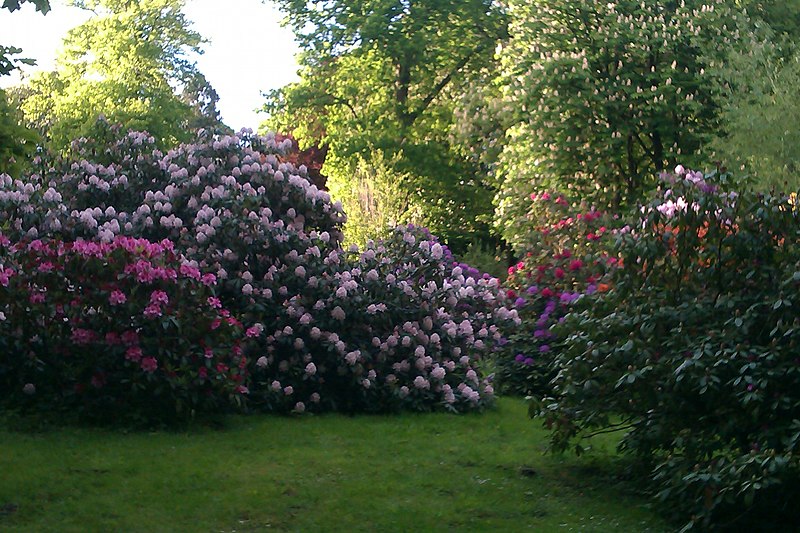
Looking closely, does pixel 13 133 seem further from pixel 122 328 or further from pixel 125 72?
pixel 125 72

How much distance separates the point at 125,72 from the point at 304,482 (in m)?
33.4

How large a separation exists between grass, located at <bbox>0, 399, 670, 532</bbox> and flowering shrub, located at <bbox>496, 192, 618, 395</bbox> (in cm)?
280

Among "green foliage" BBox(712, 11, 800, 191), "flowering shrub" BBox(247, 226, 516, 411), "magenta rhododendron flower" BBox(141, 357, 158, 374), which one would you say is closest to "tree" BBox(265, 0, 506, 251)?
"green foliage" BBox(712, 11, 800, 191)

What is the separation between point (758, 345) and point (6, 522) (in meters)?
4.35

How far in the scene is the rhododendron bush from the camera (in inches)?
386

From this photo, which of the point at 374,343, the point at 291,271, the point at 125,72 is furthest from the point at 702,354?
the point at 125,72

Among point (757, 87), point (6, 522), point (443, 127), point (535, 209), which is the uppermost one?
point (443, 127)

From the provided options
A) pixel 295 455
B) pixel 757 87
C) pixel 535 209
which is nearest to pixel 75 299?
pixel 295 455

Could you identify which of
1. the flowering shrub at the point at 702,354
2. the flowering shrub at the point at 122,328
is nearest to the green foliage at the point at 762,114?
the flowering shrub at the point at 702,354

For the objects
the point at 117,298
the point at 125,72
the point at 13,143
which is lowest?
the point at 117,298

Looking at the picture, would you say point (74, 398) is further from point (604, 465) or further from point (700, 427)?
point (700, 427)

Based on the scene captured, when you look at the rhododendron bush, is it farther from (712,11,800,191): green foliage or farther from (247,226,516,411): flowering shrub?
(712,11,800,191): green foliage

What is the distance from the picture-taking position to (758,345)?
598 cm

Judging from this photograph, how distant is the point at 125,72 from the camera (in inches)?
1480
